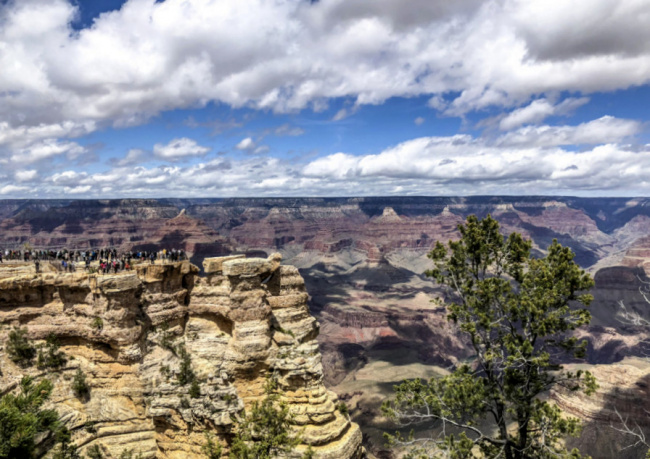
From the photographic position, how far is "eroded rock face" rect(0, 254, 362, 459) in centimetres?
2375

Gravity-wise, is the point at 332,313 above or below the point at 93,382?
below

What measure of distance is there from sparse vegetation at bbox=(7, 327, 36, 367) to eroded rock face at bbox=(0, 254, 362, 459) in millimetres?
352

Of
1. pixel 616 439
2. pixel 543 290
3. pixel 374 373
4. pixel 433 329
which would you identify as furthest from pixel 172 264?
pixel 433 329

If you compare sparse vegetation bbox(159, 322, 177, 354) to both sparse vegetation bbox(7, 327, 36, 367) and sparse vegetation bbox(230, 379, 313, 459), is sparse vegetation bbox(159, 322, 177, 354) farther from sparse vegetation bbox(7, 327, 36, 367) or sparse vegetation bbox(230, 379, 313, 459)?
sparse vegetation bbox(7, 327, 36, 367)

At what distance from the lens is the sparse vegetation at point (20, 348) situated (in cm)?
2367

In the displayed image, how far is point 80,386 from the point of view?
23.9m

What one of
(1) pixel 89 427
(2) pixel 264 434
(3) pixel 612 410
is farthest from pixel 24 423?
(3) pixel 612 410

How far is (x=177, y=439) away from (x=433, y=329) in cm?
12981

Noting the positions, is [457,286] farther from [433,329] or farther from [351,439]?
[433,329]

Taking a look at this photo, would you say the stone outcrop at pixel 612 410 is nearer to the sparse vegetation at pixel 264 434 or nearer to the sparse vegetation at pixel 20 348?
the sparse vegetation at pixel 264 434

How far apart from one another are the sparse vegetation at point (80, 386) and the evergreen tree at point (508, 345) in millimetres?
19197

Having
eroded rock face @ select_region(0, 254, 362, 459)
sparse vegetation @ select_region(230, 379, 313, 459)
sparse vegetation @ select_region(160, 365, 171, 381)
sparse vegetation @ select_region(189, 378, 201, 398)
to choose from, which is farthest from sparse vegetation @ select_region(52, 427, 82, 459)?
sparse vegetation @ select_region(230, 379, 313, 459)

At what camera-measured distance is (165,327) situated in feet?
87.7

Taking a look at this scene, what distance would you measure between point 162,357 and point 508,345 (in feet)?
71.5
